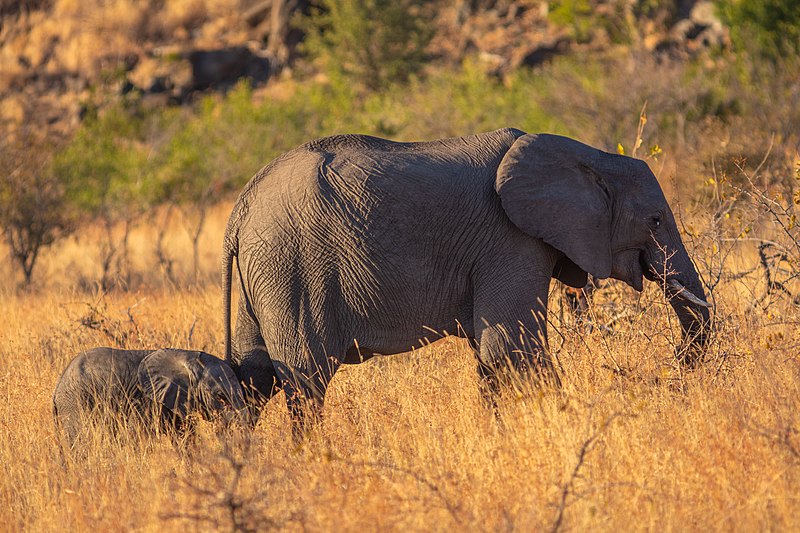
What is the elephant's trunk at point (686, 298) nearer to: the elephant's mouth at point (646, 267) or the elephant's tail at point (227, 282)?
the elephant's mouth at point (646, 267)

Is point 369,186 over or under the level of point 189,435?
over

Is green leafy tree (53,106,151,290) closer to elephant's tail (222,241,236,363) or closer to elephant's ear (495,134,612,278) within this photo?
elephant's tail (222,241,236,363)

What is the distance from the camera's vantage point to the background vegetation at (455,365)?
4.84 meters

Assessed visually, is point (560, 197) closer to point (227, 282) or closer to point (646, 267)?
point (646, 267)

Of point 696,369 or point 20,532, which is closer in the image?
point 20,532

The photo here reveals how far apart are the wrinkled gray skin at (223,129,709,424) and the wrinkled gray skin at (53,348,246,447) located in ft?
0.99

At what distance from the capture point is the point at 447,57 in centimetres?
4106

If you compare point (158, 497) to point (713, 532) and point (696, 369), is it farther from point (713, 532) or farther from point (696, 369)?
point (696, 369)

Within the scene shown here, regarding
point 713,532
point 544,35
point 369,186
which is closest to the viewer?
point 713,532

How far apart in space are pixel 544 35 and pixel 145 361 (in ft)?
119

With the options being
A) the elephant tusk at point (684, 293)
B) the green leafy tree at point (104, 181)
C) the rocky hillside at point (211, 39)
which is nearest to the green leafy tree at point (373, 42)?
the rocky hillside at point (211, 39)

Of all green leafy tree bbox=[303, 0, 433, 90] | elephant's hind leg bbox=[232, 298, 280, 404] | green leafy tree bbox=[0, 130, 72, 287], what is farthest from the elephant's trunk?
green leafy tree bbox=[303, 0, 433, 90]

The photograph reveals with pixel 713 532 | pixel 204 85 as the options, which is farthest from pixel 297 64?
pixel 713 532

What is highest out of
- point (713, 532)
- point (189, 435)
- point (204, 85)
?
point (713, 532)
